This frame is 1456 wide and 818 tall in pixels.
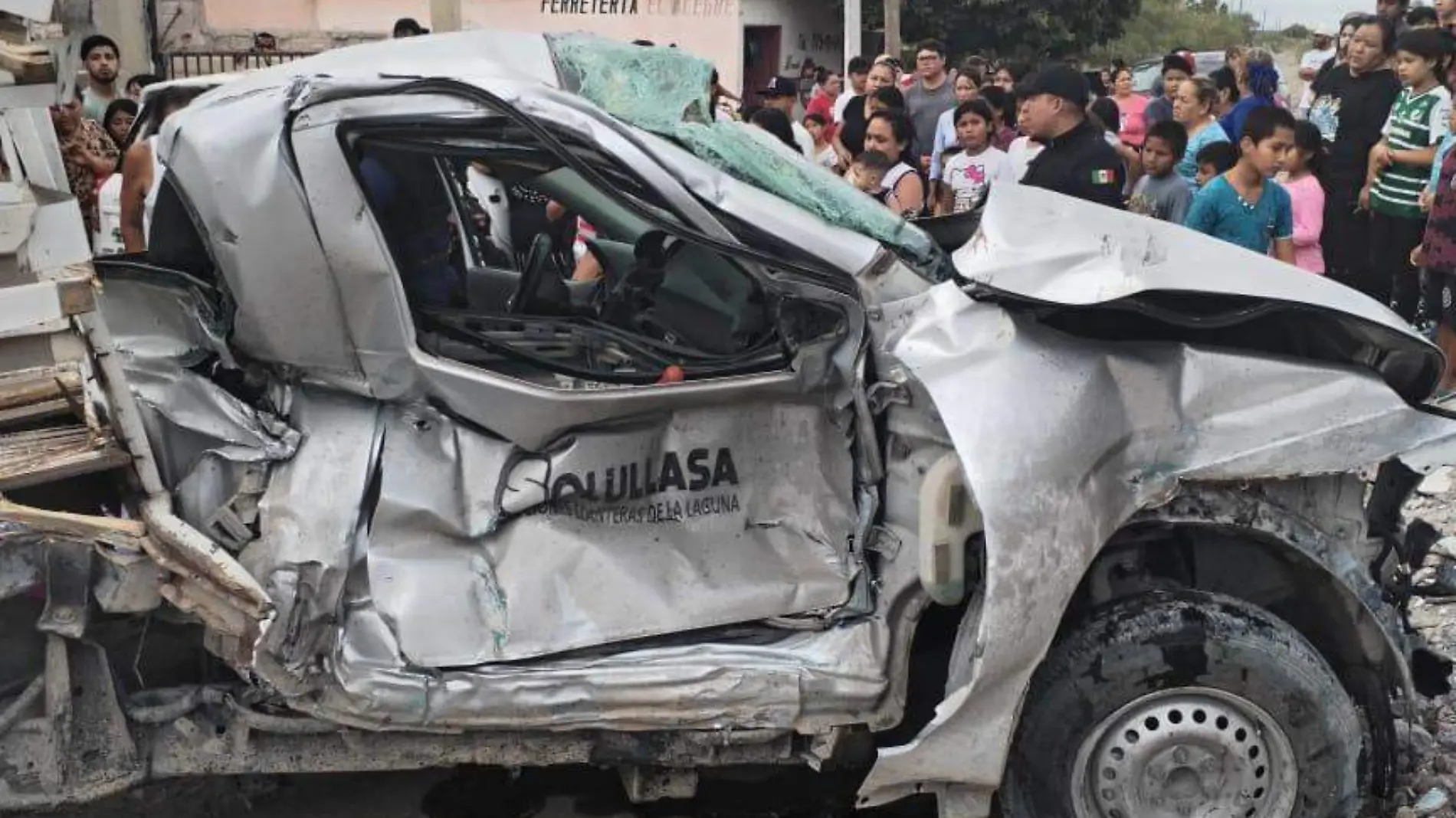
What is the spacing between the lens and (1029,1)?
942 inches

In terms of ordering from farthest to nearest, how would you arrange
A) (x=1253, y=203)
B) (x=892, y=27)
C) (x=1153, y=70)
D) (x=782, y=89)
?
(x=1153, y=70)
(x=892, y=27)
(x=782, y=89)
(x=1253, y=203)

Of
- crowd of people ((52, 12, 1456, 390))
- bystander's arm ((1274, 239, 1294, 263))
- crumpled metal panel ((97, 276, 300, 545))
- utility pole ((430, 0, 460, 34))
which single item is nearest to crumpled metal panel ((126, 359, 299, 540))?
crumpled metal panel ((97, 276, 300, 545))

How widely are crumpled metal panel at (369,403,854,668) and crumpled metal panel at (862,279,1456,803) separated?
0.41m

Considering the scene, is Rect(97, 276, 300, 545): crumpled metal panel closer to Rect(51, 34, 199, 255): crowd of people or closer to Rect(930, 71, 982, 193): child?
Rect(51, 34, 199, 255): crowd of people

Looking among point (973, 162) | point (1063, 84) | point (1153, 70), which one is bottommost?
point (1153, 70)

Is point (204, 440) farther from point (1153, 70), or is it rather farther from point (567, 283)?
point (1153, 70)

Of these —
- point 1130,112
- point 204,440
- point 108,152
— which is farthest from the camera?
point 1130,112

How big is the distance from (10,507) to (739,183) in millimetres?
1596

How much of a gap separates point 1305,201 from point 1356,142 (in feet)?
3.68

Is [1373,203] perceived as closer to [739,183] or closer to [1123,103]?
[1123,103]

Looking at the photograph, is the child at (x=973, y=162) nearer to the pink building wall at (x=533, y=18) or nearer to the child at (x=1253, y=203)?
the child at (x=1253, y=203)

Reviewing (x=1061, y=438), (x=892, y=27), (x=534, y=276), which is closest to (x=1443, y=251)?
(x=1061, y=438)

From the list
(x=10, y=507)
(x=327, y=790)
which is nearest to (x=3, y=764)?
(x=10, y=507)

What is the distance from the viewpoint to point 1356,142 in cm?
741
